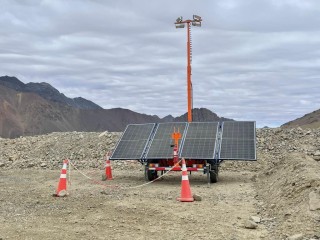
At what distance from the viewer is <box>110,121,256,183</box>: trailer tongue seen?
15461 millimetres

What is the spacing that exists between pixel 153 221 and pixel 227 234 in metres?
1.67

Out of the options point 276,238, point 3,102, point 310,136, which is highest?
point 3,102

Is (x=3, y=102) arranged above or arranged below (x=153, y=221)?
above

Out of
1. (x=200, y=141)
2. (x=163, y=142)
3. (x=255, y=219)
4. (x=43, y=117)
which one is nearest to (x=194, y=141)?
(x=200, y=141)

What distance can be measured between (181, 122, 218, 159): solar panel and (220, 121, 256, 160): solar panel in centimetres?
38

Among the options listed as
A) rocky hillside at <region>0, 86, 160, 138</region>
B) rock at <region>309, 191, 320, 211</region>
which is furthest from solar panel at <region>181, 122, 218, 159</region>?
rocky hillside at <region>0, 86, 160, 138</region>

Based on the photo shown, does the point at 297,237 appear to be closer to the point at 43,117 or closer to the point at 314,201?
the point at 314,201

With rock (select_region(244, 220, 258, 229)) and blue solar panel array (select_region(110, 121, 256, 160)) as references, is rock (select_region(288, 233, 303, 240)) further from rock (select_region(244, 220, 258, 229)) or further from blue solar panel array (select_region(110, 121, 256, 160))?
blue solar panel array (select_region(110, 121, 256, 160))

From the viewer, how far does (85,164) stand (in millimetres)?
22688

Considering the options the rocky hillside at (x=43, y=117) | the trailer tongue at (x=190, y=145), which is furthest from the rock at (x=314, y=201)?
the rocky hillside at (x=43, y=117)

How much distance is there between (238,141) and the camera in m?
16.1

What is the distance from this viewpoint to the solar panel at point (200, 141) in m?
15.5

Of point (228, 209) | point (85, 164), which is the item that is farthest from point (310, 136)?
point (228, 209)

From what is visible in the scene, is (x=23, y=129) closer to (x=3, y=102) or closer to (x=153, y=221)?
(x=3, y=102)
